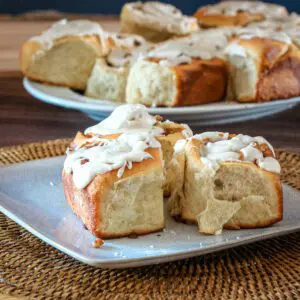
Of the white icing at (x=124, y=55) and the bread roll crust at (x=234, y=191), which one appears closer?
the bread roll crust at (x=234, y=191)

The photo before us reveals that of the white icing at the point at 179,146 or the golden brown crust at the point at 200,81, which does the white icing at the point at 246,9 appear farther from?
the white icing at the point at 179,146

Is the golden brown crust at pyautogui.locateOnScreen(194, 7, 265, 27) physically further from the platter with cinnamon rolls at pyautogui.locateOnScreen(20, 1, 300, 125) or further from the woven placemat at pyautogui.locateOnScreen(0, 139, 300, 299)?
the woven placemat at pyautogui.locateOnScreen(0, 139, 300, 299)

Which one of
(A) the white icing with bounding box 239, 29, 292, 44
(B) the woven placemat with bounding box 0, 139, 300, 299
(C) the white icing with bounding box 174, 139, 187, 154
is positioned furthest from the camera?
(A) the white icing with bounding box 239, 29, 292, 44

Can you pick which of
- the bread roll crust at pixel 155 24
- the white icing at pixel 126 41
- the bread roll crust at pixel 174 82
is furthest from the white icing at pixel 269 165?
the bread roll crust at pixel 155 24

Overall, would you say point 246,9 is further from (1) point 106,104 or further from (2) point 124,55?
(1) point 106,104

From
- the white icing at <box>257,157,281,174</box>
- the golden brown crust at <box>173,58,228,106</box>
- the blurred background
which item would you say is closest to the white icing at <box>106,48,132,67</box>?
the golden brown crust at <box>173,58,228,106</box>

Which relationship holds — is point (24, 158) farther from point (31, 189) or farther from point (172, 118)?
point (172, 118)

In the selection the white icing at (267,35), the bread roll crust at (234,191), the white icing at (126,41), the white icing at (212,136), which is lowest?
the white icing at (126,41)
